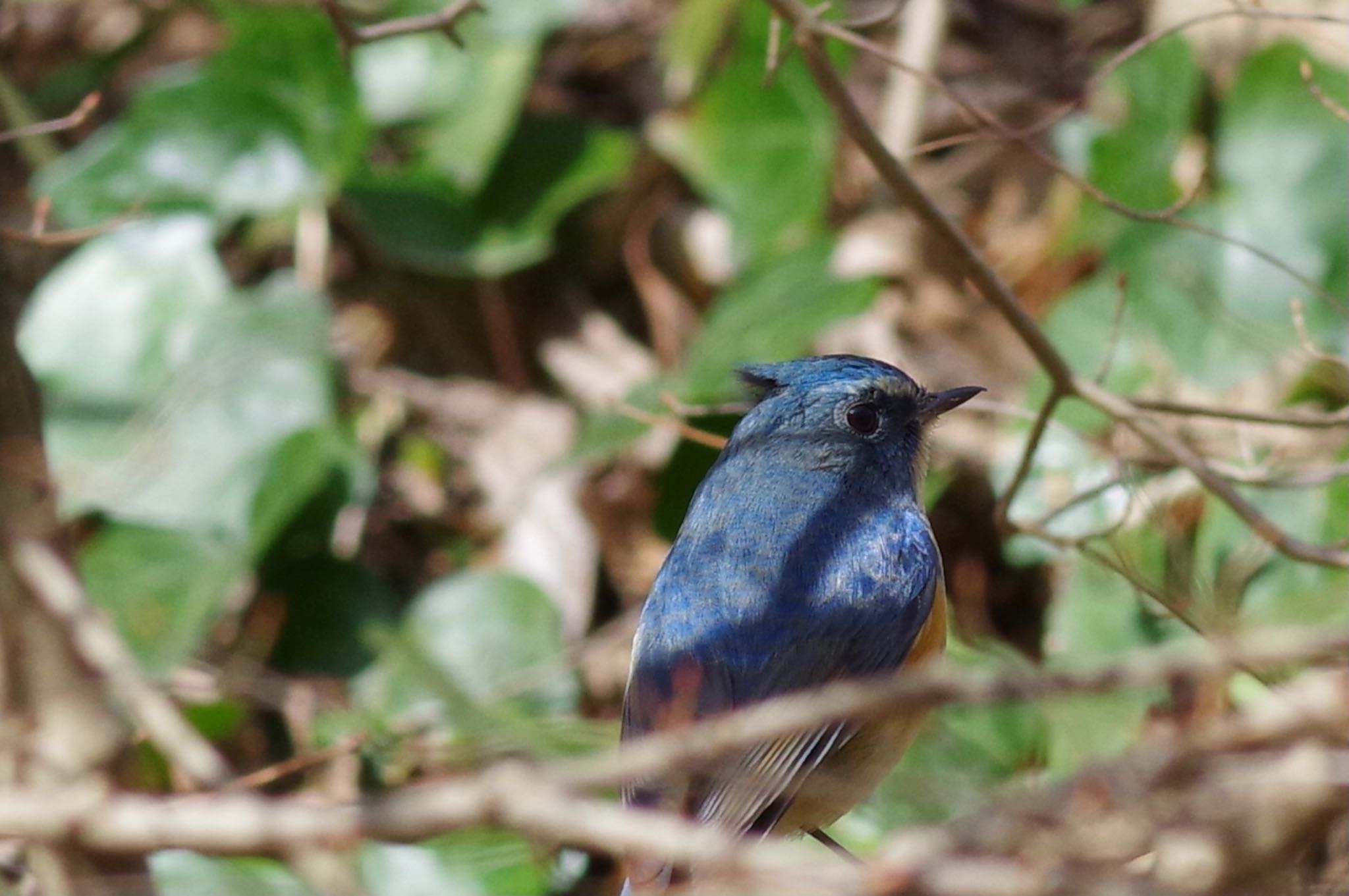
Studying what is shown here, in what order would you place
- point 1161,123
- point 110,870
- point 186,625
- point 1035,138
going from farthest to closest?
point 1035,138, point 1161,123, point 186,625, point 110,870

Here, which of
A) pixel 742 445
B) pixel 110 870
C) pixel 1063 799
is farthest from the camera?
pixel 742 445

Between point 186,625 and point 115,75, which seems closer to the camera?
point 186,625

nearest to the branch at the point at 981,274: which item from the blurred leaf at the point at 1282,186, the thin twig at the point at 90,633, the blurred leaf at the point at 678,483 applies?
the blurred leaf at the point at 1282,186

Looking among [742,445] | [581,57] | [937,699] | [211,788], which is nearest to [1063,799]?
[937,699]

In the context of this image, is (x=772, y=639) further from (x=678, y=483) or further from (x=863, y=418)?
(x=678, y=483)

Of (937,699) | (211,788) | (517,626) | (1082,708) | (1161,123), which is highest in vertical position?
(937,699)

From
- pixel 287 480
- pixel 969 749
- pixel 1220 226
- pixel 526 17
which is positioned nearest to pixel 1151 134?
pixel 1220 226

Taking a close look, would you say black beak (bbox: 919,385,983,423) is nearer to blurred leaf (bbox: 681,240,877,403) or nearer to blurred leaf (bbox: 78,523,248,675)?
blurred leaf (bbox: 681,240,877,403)

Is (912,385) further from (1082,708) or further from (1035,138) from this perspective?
(1035,138)
